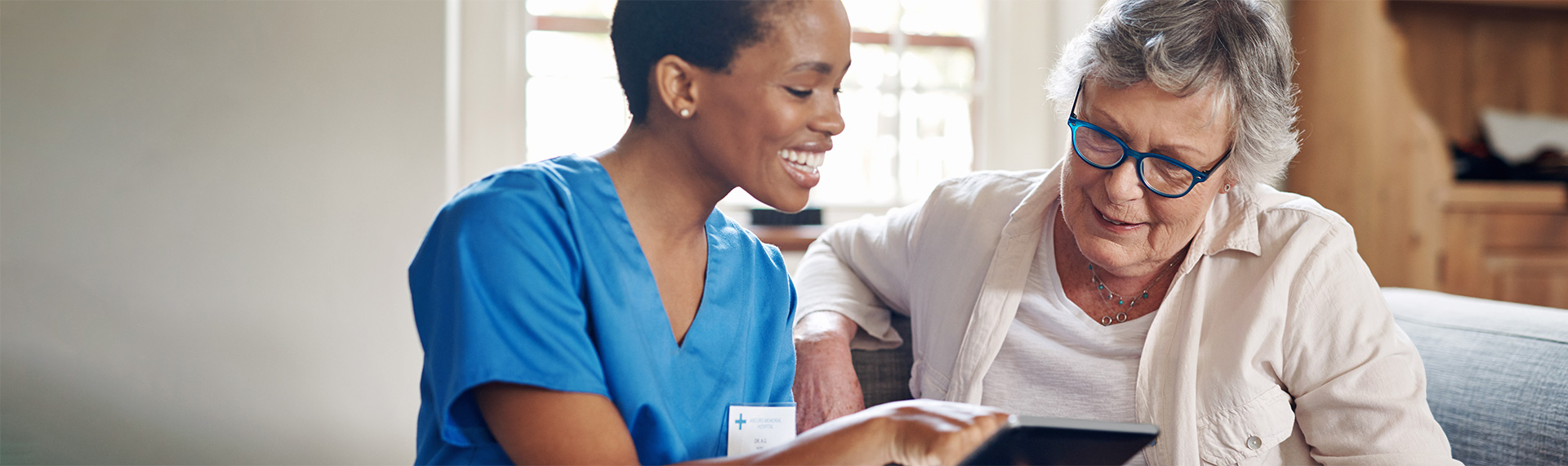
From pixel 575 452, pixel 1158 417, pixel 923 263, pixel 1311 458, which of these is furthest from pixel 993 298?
pixel 575 452

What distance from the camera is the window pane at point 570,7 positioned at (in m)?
2.41

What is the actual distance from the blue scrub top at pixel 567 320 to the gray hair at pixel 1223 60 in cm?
54

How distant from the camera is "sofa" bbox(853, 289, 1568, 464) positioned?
1.15 metres

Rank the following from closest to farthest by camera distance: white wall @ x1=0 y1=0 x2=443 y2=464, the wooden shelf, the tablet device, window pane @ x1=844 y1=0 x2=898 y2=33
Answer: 1. the tablet device
2. white wall @ x1=0 y1=0 x2=443 y2=464
3. the wooden shelf
4. window pane @ x1=844 y1=0 x2=898 y2=33

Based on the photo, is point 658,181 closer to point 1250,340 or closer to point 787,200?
point 787,200

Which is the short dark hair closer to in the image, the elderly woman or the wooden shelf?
the elderly woman

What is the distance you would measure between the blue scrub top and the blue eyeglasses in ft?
1.60

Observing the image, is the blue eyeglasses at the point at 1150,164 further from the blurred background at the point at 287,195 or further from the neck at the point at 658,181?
the blurred background at the point at 287,195

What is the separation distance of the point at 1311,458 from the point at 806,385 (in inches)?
25.6

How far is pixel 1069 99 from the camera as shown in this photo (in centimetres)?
120

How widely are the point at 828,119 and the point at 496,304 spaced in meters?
0.30

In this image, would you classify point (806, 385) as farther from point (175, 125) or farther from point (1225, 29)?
point (175, 125)

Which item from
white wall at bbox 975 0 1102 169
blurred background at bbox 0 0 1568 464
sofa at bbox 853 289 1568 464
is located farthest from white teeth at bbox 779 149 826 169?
white wall at bbox 975 0 1102 169

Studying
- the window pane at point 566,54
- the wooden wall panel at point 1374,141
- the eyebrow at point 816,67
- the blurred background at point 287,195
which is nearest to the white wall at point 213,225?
the blurred background at point 287,195
